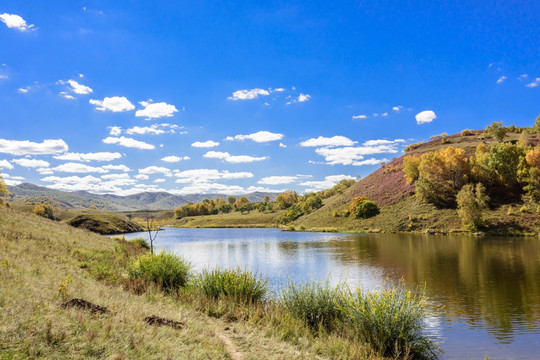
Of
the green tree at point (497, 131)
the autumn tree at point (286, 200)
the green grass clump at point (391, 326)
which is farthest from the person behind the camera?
the autumn tree at point (286, 200)

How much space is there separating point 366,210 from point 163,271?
3624 inches

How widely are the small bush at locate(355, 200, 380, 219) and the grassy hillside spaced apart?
93.9m

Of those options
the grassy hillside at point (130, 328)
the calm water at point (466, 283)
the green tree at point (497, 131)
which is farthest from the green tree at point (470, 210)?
the grassy hillside at point (130, 328)

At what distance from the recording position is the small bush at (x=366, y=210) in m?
103

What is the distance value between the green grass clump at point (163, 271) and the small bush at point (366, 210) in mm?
89941

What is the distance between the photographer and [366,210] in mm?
103375

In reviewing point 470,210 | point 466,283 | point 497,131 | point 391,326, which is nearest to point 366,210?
point 470,210

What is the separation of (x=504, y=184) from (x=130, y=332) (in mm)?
99344

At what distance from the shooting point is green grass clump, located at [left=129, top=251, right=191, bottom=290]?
63.4 feet

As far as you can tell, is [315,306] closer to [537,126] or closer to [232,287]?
[232,287]

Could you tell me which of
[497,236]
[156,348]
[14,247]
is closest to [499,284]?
[156,348]

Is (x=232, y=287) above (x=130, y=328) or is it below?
below

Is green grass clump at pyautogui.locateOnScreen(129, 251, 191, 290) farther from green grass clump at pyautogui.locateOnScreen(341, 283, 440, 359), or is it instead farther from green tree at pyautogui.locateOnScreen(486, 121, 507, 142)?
green tree at pyautogui.locateOnScreen(486, 121, 507, 142)

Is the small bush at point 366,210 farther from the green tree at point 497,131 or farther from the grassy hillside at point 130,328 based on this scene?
the grassy hillside at point 130,328
